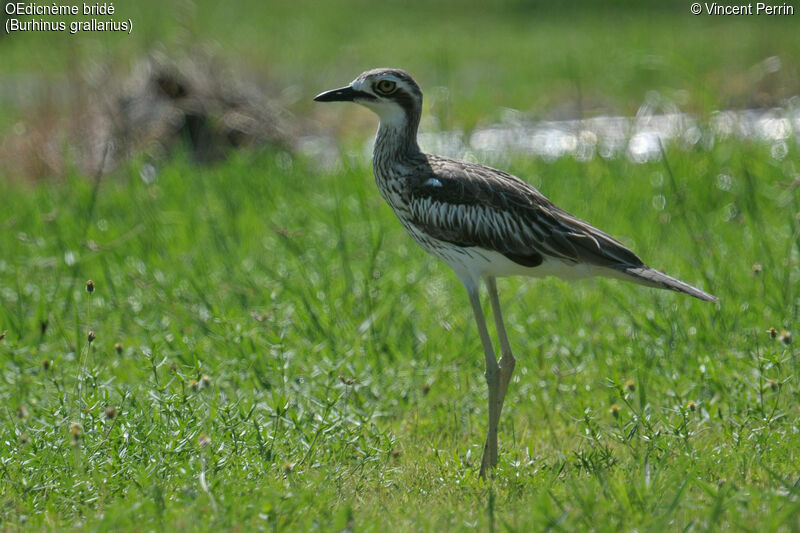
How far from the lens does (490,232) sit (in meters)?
4.51

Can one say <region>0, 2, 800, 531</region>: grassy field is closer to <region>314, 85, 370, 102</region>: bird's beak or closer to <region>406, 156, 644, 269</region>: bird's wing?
<region>406, 156, 644, 269</region>: bird's wing

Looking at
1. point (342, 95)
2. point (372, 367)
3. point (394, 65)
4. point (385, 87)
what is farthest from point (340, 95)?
point (394, 65)

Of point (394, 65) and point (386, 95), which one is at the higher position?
point (394, 65)

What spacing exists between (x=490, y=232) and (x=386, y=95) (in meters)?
0.90

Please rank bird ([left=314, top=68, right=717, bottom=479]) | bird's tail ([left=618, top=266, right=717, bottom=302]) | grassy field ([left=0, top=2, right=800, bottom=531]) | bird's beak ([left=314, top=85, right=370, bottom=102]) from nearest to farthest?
grassy field ([left=0, top=2, right=800, bottom=531])
bird's tail ([left=618, top=266, right=717, bottom=302])
bird ([left=314, top=68, right=717, bottom=479])
bird's beak ([left=314, top=85, right=370, bottom=102])

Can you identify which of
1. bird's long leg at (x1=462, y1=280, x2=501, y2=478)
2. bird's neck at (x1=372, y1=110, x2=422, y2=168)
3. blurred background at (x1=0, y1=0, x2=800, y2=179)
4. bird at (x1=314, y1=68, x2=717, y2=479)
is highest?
blurred background at (x1=0, y1=0, x2=800, y2=179)

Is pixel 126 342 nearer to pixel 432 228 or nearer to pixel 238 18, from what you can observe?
pixel 432 228

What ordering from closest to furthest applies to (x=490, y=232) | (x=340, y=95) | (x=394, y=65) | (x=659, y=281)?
(x=659, y=281)
(x=490, y=232)
(x=340, y=95)
(x=394, y=65)

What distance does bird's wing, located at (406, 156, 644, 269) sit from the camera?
4453 mm

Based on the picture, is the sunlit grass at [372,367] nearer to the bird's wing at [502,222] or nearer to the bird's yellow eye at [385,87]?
the bird's wing at [502,222]

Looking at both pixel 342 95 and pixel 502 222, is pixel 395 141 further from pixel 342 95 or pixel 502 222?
pixel 502 222

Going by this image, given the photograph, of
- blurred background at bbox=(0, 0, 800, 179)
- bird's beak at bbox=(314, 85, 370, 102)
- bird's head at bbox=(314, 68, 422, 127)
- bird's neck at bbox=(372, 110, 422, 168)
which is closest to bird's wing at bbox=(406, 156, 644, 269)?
bird's neck at bbox=(372, 110, 422, 168)

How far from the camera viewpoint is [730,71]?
10953 mm

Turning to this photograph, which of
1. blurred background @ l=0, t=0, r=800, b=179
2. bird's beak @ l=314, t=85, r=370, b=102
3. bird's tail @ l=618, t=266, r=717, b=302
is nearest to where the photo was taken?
bird's tail @ l=618, t=266, r=717, b=302
